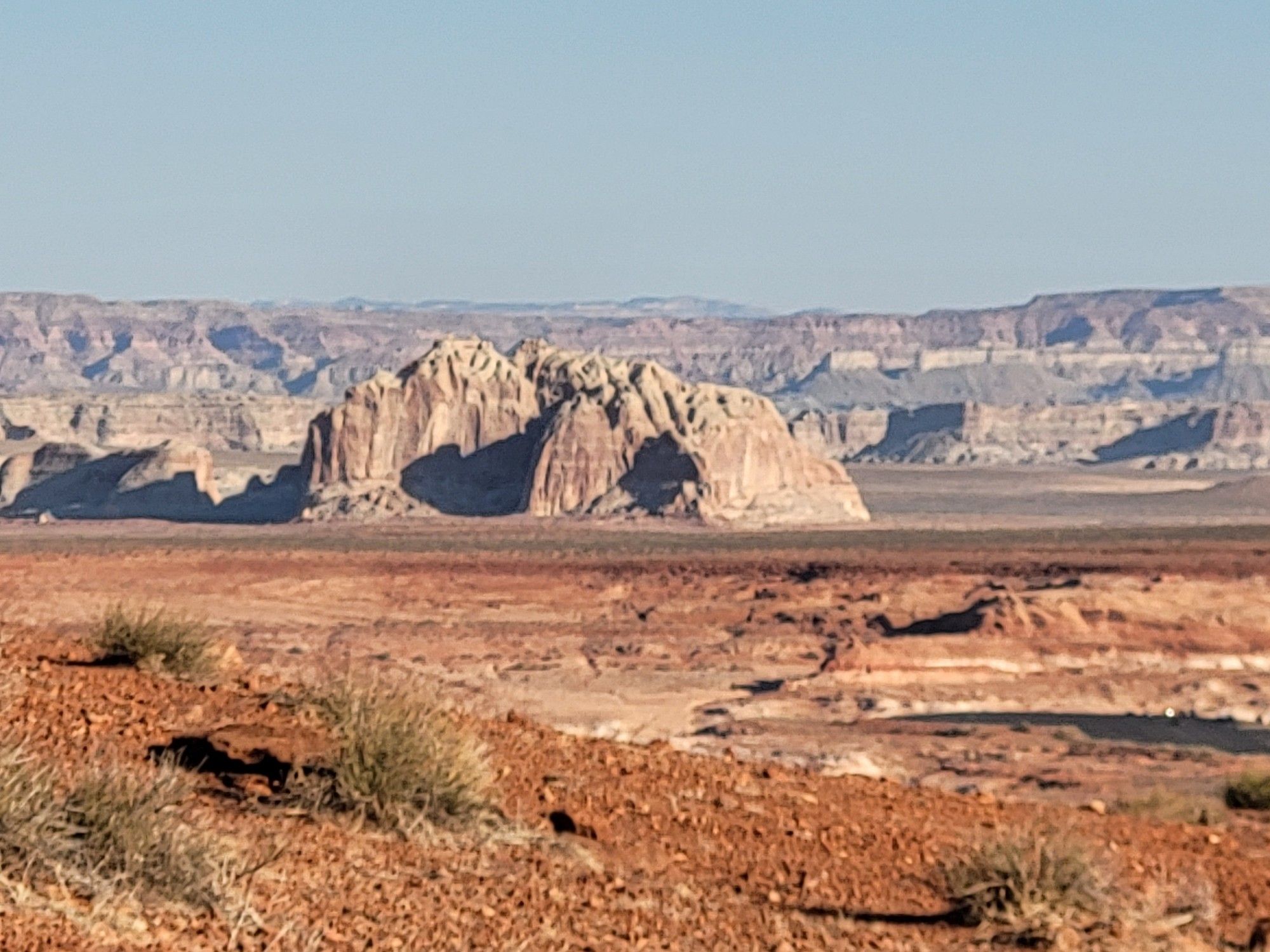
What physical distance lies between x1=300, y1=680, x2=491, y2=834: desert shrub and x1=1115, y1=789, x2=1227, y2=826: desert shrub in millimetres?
5882

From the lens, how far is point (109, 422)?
603ft

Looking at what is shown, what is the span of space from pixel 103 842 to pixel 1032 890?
169 inches

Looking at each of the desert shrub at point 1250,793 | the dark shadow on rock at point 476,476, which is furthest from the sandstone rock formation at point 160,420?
the desert shrub at point 1250,793

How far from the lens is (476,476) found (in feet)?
428

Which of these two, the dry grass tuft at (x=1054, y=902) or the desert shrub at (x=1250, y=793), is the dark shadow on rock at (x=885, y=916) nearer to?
the dry grass tuft at (x=1054, y=902)

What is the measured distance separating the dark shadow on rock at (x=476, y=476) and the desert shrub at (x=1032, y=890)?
376ft

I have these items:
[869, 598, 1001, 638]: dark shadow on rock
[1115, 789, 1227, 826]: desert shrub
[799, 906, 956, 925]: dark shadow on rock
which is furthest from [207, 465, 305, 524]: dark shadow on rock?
[799, 906, 956, 925]: dark shadow on rock

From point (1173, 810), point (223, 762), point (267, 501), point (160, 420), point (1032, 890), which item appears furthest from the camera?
point (160, 420)

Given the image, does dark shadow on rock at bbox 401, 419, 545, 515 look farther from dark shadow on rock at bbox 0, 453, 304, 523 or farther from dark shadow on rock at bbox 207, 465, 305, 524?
dark shadow on rock at bbox 0, 453, 304, 523

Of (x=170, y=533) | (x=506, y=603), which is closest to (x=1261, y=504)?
(x=170, y=533)

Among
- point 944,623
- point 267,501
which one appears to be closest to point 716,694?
point 944,623

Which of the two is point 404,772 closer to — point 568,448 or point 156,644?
point 156,644

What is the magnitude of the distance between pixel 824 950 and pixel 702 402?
121158 millimetres

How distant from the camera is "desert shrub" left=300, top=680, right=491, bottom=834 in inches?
432
